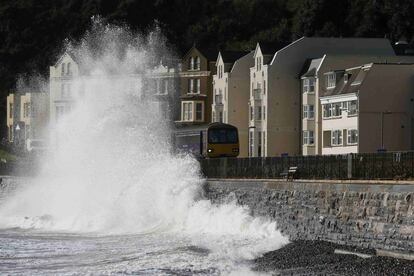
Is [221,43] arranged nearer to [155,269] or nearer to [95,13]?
[95,13]

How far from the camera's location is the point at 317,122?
81.6 metres

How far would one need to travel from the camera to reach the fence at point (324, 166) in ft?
106

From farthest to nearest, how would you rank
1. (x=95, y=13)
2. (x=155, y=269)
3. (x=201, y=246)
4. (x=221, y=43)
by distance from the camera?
(x=95, y=13) → (x=221, y=43) → (x=201, y=246) → (x=155, y=269)

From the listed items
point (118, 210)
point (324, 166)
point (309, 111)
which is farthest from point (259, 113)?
point (324, 166)

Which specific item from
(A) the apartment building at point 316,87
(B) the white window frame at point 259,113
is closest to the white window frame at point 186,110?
(B) the white window frame at point 259,113

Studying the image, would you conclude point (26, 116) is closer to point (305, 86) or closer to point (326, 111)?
point (305, 86)

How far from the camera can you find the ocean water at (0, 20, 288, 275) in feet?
113

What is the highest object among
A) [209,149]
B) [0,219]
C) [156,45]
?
[156,45]

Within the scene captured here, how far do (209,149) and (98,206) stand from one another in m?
11.7

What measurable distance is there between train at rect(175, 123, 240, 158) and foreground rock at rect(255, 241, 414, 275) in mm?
31246

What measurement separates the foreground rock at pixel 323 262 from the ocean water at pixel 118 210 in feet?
2.80

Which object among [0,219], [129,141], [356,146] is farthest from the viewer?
[356,146]

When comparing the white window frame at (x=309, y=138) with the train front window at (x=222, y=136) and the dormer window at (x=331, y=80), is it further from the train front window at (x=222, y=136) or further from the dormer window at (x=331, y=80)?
the train front window at (x=222, y=136)

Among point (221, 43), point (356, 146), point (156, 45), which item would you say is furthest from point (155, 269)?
point (221, 43)
